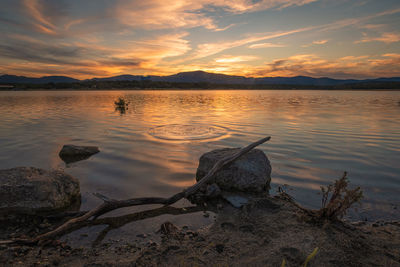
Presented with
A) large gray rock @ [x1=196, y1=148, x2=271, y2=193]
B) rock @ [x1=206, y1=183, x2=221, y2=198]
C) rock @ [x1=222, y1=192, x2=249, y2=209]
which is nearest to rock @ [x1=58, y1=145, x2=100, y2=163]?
large gray rock @ [x1=196, y1=148, x2=271, y2=193]

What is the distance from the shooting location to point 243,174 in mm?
5719

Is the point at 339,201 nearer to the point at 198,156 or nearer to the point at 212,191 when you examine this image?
the point at 212,191

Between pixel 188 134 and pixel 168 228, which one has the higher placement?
pixel 188 134

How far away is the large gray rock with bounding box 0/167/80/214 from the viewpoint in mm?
4324

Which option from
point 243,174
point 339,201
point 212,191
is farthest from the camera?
point 243,174

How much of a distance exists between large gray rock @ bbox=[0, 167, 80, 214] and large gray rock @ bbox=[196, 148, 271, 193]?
129 inches

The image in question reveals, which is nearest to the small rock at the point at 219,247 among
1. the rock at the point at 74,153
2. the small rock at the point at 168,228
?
the small rock at the point at 168,228

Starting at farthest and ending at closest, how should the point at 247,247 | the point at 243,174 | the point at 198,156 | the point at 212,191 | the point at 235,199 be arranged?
the point at 198,156 < the point at 243,174 < the point at 212,191 < the point at 235,199 < the point at 247,247

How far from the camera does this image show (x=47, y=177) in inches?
194

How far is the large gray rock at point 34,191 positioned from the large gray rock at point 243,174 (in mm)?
3281

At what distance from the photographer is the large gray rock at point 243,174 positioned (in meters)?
5.64

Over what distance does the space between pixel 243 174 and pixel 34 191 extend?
4668 mm

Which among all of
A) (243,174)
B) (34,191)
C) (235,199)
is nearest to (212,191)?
(235,199)

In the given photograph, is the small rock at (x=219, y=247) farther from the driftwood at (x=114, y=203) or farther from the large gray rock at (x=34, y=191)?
the large gray rock at (x=34, y=191)
